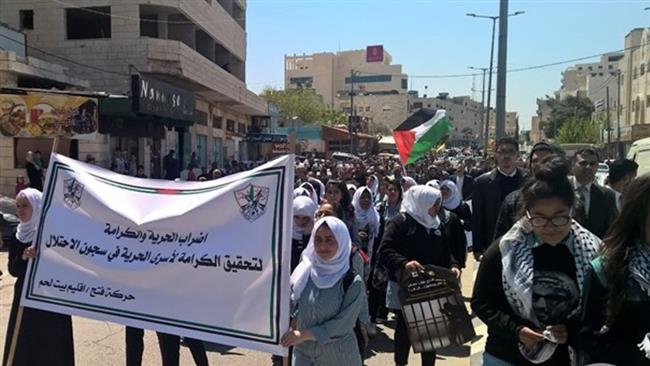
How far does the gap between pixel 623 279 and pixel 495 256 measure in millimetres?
561

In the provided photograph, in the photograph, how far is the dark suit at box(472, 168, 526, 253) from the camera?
5.03m

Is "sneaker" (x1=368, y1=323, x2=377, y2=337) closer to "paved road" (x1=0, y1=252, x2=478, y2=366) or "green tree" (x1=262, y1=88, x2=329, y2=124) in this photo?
"paved road" (x1=0, y1=252, x2=478, y2=366)

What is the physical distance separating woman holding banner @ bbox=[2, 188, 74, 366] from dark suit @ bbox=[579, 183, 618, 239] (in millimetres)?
3907

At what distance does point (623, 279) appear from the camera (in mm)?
2104

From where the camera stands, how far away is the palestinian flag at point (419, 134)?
1063cm

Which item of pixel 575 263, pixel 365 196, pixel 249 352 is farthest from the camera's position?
pixel 365 196

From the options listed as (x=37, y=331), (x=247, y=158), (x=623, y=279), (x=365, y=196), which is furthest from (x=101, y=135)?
(x=247, y=158)

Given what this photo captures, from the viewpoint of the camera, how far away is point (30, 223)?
13.1 feet

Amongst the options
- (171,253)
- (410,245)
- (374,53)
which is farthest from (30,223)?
(374,53)

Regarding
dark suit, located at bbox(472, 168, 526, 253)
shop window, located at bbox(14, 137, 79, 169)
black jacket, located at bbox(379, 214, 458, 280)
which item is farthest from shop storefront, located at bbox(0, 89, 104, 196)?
black jacket, located at bbox(379, 214, 458, 280)

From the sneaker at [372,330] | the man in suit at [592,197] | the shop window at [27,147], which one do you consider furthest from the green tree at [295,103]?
the man in suit at [592,197]

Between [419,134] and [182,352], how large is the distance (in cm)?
674

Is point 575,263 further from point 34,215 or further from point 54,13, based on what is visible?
point 54,13

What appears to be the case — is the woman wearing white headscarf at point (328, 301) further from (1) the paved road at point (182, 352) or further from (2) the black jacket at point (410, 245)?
(1) the paved road at point (182, 352)
